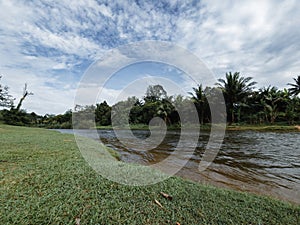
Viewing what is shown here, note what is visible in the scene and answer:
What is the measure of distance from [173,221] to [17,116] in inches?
1246

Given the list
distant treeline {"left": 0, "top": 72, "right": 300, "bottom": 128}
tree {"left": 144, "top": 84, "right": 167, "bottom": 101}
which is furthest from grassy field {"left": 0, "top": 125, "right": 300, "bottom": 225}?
tree {"left": 144, "top": 84, "right": 167, "bottom": 101}

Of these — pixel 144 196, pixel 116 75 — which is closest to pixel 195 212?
pixel 144 196

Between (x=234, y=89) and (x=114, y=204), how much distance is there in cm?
2326

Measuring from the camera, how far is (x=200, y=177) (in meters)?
3.92

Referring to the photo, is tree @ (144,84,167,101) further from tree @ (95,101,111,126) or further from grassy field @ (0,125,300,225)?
grassy field @ (0,125,300,225)

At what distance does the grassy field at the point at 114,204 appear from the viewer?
1728 mm

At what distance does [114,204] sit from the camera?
1.98m

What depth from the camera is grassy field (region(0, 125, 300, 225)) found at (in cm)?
173

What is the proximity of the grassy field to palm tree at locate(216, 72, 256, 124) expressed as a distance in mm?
21701

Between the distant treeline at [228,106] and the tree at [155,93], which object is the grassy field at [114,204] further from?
the tree at [155,93]

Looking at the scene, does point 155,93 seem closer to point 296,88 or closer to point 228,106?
point 228,106

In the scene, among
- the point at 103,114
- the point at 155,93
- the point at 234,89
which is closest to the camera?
the point at 234,89

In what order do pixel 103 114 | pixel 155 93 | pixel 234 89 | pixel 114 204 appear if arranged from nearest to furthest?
pixel 114 204
pixel 234 89
pixel 155 93
pixel 103 114

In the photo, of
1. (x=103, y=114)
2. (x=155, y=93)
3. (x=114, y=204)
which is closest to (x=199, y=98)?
(x=155, y=93)
